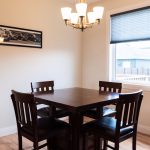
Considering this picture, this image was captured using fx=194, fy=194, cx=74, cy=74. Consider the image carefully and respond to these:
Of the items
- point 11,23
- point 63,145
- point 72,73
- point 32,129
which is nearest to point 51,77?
point 72,73

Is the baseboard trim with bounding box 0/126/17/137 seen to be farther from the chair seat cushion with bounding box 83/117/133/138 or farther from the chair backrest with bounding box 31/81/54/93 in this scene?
the chair seat cushion with bounding box 83/117/133/138

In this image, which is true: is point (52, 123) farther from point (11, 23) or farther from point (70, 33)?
point (70, 33)

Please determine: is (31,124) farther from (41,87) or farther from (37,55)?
(37,55)

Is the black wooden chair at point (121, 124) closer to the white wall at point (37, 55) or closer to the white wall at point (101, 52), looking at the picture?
the white wall at point (101, 52)

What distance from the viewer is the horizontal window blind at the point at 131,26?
3.32 metres

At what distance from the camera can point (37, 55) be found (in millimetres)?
3709

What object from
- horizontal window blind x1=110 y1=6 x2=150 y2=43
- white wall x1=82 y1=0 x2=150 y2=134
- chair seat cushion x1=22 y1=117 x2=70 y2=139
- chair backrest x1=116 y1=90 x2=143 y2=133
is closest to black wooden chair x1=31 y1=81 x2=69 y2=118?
chair seat cushion x1=22 y1=117 x2=70 y2=139

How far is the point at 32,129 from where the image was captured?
79.7 inches

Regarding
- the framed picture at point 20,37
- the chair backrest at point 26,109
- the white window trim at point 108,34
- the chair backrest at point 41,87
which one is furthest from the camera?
the white window trim at point 108,34

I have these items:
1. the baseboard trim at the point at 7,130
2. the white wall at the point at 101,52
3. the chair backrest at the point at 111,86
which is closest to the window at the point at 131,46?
the white wall at the point at 101,52

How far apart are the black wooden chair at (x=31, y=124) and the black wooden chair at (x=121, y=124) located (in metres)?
0.35

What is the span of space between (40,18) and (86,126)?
2.37m

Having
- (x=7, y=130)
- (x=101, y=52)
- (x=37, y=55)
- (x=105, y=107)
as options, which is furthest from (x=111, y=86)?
(x=7, y=130)

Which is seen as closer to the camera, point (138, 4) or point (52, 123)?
point (52, 123)
